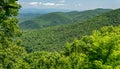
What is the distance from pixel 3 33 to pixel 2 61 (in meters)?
4.57

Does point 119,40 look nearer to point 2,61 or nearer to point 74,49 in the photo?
point 2,61

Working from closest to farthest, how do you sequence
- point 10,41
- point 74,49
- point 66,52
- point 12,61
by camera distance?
point 10,41 → point 12,61 → point 74,49 → point 66,52

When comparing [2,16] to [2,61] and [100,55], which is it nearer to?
[100,55]

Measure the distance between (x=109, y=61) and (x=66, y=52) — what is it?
28482 mm

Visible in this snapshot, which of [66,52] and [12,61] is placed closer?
[12,61]

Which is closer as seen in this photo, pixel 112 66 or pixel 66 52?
pixel 112 66

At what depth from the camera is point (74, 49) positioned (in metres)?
51.4

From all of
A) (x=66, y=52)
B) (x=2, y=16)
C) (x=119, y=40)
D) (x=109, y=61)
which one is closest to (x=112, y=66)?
(x=109, y=61)

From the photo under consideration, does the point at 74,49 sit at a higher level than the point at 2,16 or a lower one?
lower

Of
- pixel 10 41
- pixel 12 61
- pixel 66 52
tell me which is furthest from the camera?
pixel 66 52

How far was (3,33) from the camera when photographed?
32.7m

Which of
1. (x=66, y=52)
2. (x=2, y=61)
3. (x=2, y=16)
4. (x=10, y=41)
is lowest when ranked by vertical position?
(x=66, y=52)

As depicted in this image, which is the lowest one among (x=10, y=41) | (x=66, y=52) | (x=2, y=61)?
(x=66, y=52)

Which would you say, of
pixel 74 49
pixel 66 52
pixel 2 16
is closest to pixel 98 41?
pixel 2 16
